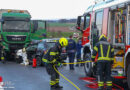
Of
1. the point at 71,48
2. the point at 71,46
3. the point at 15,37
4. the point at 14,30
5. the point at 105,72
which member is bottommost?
the point at 105,72

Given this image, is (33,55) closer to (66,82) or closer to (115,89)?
(66,82)

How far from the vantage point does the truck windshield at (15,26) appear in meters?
21.2

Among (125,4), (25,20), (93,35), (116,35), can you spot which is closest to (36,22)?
(25,20)

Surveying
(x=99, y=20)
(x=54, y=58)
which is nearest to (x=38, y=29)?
(x=99, y=20)

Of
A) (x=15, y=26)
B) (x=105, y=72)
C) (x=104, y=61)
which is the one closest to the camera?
(x=104, y=61)

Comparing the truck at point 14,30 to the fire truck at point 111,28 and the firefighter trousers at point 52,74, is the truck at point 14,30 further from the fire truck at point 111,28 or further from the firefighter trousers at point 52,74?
the firefighter trousers at point 52,74

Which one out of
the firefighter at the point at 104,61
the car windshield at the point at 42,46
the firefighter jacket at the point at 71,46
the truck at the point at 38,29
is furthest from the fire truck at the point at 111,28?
the truck at the point at 38,29

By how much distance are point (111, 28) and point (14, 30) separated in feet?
36.5

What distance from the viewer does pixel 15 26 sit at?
2127cm

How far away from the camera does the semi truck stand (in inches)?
829

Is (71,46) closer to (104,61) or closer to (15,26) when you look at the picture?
(104,61)

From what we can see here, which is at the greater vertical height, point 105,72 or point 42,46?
point 42,46

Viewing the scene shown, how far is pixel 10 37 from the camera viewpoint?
21.1m

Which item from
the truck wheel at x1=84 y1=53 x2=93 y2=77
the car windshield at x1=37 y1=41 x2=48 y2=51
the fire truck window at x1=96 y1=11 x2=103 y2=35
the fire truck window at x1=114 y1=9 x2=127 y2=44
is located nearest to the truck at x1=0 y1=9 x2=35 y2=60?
the car windshield at x1=37 y1=41 x2=48 y2=51
